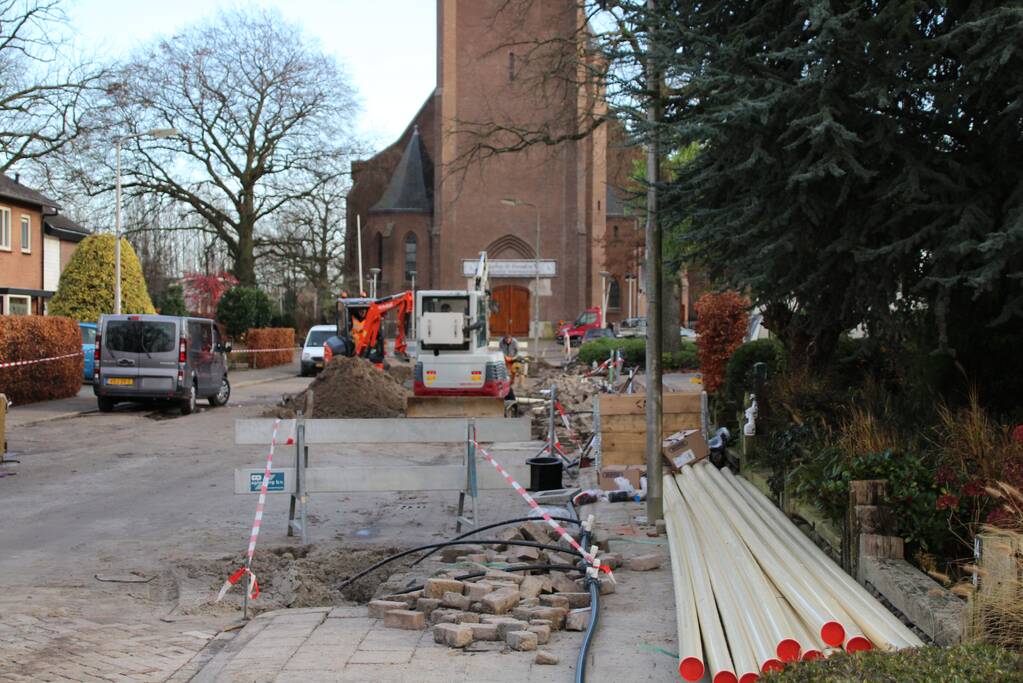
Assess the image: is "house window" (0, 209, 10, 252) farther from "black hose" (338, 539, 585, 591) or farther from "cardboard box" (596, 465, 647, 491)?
"black hose" (338, 539, 585, 591)

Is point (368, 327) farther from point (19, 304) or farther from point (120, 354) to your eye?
point (19, 304)

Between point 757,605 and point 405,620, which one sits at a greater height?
point 757,605

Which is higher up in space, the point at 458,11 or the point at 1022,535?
the point at 458,11

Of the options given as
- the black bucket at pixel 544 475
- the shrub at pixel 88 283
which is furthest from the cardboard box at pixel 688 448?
the shrub at pixel 88 283

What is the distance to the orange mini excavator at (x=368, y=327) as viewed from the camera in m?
29.6

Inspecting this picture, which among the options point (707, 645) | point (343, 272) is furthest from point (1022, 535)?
point (343, 272)

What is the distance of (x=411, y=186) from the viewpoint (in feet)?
221

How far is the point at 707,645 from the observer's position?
530cm

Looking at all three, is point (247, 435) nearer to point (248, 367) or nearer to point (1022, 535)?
point (1022, 535)

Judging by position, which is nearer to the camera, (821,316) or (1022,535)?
(1022,535)

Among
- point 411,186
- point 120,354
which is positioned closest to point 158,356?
point 120,354

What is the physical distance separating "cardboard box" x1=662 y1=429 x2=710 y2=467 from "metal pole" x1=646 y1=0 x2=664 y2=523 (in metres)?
1.53

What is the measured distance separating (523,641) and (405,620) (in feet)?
2.94

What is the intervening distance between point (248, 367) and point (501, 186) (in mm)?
20463
